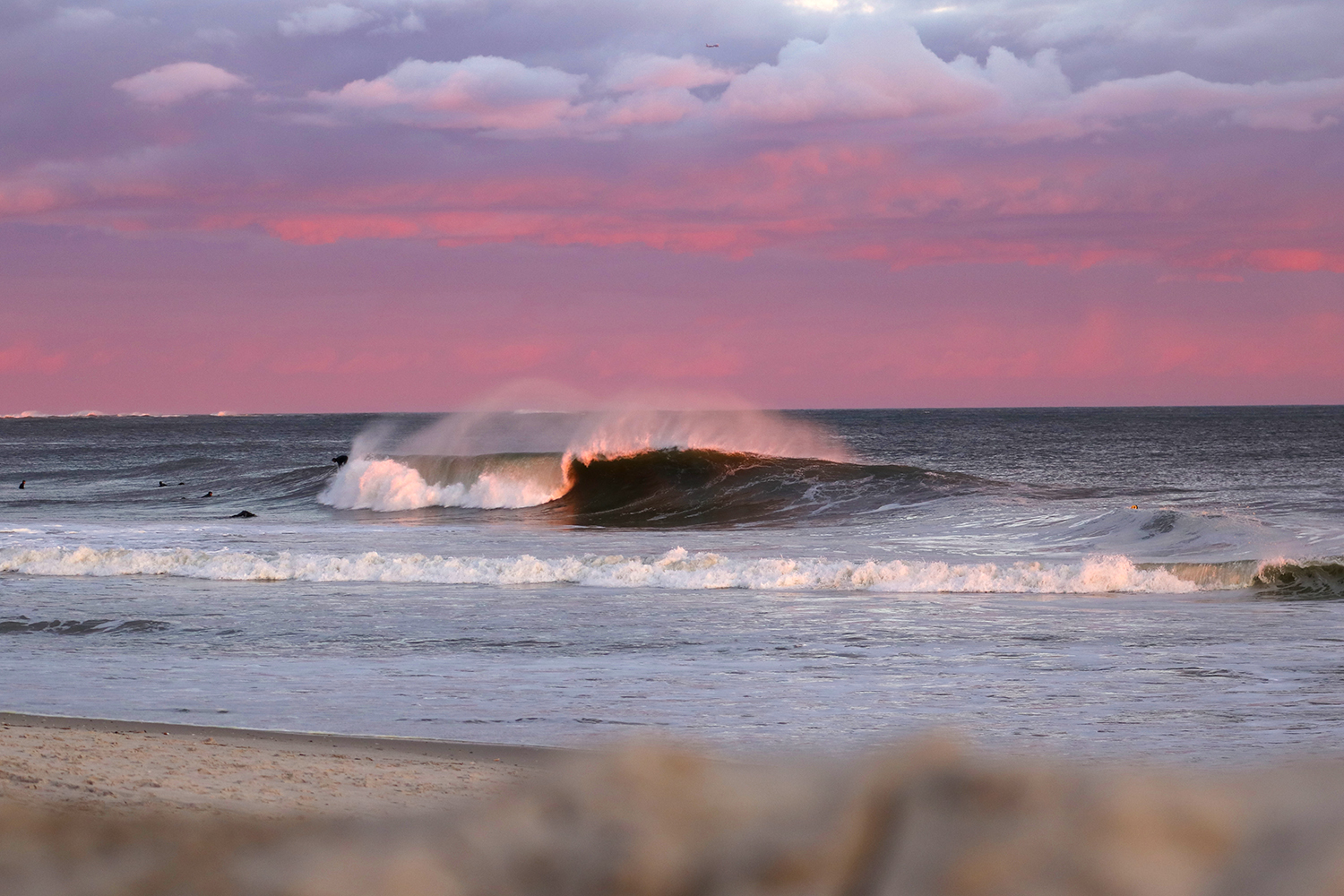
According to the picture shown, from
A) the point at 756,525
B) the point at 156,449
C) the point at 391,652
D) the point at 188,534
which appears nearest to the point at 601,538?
the point at 756,525

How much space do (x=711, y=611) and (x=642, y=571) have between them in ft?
9.21

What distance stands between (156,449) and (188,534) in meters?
53.9

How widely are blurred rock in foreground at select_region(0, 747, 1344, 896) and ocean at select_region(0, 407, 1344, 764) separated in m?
0.08

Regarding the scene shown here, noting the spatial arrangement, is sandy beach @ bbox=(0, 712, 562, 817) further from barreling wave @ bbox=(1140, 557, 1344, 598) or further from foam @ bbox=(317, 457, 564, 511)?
foam @ bbox=(317, 457, 564, 511)

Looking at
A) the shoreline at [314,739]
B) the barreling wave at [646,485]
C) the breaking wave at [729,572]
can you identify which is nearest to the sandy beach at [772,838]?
the shoreline at [314,739]

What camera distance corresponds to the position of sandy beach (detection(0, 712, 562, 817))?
4523mm

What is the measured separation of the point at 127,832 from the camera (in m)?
0.74

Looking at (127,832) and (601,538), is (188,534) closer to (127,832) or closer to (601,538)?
(601,538)

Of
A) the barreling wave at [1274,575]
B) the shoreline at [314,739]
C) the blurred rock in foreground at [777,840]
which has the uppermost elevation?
the blurred rock in foreground at [777,840]

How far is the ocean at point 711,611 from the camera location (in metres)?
7.02

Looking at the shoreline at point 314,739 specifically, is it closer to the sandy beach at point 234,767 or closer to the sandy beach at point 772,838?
the sandy beach at point 234,767

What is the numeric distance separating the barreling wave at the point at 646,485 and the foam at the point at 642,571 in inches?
386

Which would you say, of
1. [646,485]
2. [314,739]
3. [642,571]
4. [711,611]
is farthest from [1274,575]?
[646,485]

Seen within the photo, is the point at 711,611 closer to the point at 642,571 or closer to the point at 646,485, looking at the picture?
the point at 642,571
